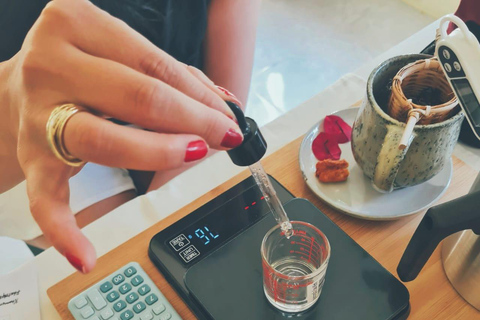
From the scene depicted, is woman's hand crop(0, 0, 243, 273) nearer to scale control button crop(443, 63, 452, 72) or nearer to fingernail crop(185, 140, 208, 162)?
fingernail crop(185, 140, 208, 162)

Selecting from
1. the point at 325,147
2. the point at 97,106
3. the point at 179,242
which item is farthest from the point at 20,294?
the point at 325,147

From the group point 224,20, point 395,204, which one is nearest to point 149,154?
point 395,204

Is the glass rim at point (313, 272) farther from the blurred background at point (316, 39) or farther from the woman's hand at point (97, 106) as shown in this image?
the blurred background at point (316, 39)

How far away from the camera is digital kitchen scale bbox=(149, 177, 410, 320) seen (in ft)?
1.67

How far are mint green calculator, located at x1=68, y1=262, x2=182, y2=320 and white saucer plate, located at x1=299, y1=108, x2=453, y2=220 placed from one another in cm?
23

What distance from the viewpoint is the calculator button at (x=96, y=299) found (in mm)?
533

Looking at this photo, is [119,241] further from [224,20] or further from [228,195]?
[224,20]

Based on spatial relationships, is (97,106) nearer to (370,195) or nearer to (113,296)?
(113,296)

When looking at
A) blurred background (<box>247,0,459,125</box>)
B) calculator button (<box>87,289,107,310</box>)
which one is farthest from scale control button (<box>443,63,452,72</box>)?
blurred background (<box>247,0,459,125</box>)

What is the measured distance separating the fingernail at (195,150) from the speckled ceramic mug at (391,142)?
0.22 meters

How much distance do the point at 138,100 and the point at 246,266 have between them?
251 millimetres

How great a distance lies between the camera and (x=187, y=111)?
1.27 ft

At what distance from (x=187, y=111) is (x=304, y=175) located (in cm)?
28

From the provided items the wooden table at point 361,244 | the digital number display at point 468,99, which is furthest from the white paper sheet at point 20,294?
the digital number display at point 468,99
